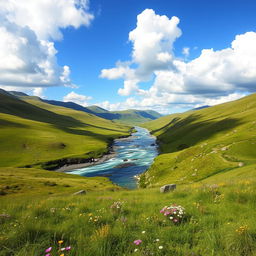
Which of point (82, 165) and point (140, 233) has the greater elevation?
point (140, 233)

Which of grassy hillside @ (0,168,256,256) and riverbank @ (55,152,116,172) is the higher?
grassy hillside @ (0,168,256,256)

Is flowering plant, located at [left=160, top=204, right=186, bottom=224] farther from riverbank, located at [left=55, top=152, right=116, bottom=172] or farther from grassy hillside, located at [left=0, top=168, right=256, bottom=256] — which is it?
riverbank, located at [left=55, top=152, right=116, bottom=172]

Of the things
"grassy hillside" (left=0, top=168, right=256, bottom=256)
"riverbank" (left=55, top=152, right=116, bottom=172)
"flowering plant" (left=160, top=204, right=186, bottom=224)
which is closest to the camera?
"grassy hillside" (left=0, top=168, right=256, bottom=256)

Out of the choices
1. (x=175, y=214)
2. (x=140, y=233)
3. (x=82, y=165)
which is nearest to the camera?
(x=140, y=233)

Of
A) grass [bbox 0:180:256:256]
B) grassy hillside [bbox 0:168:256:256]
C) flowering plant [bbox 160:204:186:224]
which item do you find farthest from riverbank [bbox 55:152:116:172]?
flowering plant [bbox 160:204:186:224]

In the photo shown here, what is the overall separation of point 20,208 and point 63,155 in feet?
403

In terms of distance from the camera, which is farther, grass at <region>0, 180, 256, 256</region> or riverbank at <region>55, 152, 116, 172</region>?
riverbank at <region>55, 152, 116, 172</region>

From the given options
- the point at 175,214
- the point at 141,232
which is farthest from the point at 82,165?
the point at 141,232

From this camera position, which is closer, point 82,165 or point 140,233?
point 140,233

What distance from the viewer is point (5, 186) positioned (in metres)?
47.7

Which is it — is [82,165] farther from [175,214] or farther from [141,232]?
[141,232]

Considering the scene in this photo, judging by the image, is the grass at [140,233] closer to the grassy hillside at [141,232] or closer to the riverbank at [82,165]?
the grassy hillside at [141,232]

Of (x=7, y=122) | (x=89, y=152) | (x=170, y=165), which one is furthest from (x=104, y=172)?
(x=7, y=122)

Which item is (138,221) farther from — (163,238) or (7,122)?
(7,122)
